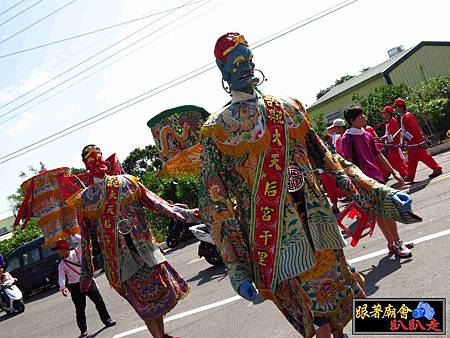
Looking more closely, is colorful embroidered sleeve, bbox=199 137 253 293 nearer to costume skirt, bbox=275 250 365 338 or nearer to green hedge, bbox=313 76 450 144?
costume skirt, bbox=275 250 365 338

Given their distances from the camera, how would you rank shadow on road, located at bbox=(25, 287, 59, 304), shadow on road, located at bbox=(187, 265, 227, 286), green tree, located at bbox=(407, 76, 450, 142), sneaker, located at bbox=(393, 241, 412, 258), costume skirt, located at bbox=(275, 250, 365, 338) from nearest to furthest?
1. costume skirt, located at bbox=(275, 250, 365, 338)
2. sneaker, located at bbox=(393, 241, 412, 258)
3. shadow on road, located at bbox=(187, 265, 227, 286)
4. shadow on road, located at bbox=(25, 287, 59, 304)
5. green tree, located at bbox=(407, 76, 450, 142)

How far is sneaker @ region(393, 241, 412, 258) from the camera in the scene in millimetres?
5891

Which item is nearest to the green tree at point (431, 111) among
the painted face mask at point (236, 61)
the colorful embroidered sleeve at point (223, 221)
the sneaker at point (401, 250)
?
the sneaker at point (401, 250)

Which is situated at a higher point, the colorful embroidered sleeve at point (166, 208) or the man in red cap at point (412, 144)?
the colorful embroidered sleeve at point (166, 208)

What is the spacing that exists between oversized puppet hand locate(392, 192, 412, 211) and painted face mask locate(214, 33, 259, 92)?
1.02 m

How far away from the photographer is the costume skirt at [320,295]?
10.3ft

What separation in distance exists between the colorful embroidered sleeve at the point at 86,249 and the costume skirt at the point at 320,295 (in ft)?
9.08

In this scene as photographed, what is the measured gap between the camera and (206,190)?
3.19m

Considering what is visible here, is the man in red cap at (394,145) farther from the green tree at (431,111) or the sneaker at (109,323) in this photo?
the sneaker at (109,323)

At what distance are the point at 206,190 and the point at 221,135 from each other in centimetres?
32

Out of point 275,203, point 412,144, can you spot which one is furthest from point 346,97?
point 275,203

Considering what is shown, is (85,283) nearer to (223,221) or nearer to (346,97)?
(223,221)

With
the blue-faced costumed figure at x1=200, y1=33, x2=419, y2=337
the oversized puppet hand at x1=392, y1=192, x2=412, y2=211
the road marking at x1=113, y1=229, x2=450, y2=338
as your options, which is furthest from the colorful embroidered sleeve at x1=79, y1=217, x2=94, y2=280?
the oversized puppet hand at x1=392, y1=192, x2=412, y2=211

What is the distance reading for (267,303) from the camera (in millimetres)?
6133
